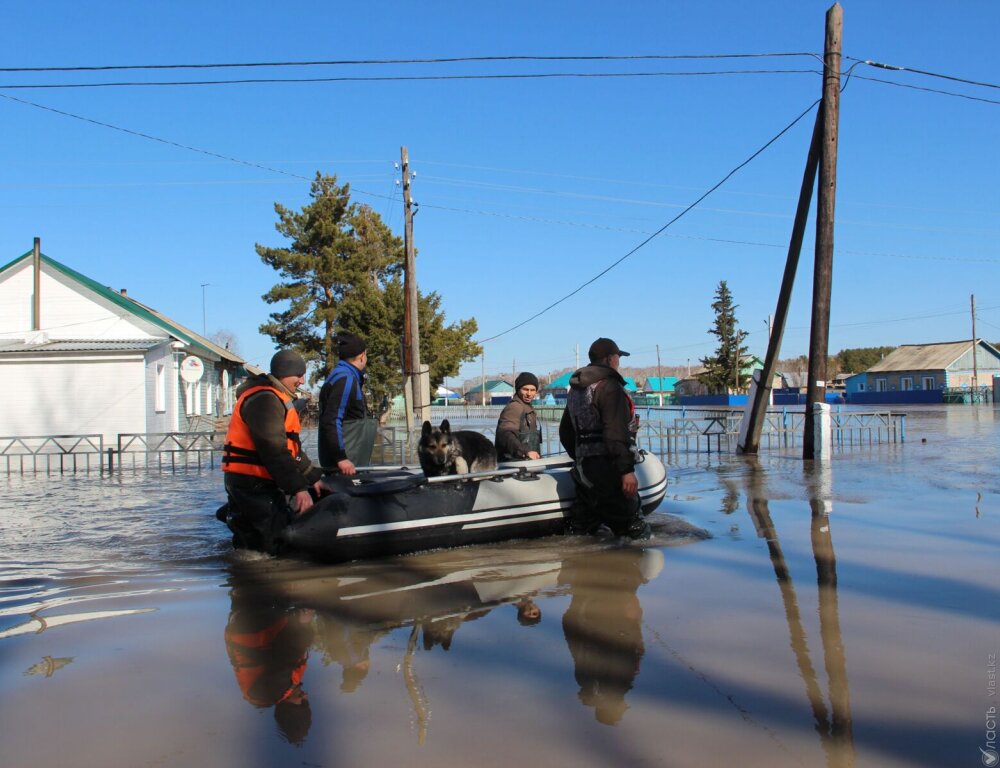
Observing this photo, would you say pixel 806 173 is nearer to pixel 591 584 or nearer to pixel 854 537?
pixel 854 537

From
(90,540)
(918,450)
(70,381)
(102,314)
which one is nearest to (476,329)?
(102,314)

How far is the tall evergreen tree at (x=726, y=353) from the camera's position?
66.6 meters

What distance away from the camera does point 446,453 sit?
Result: 746 centimetres

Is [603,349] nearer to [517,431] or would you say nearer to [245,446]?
[517,431]

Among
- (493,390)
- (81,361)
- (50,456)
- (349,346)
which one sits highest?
(493,390)

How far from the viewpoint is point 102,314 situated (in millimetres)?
25125

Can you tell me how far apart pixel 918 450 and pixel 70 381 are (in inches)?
820

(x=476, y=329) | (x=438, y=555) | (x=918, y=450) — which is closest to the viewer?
(x=438, y=555)

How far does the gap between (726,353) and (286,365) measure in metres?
64.2

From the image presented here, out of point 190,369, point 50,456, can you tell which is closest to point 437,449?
point 190,369

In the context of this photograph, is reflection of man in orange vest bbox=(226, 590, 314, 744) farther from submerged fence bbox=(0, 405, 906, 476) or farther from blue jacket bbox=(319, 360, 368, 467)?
submerged fence bbox=(0, 405, 906, 476)

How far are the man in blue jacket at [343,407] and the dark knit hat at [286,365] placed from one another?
19.4 inches

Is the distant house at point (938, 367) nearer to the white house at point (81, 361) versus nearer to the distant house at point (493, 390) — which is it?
the distant house at point (493, 390)

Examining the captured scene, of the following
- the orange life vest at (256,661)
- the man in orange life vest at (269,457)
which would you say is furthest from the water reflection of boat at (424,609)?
the man in orange life vest at (269,457)
